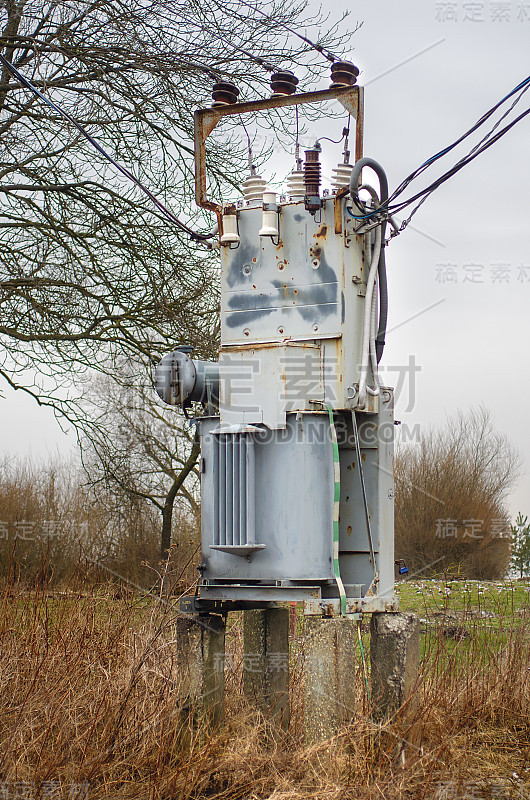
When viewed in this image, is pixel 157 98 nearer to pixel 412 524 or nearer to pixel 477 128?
pixel 477 128

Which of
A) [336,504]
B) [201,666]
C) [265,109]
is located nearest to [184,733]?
[201,666]

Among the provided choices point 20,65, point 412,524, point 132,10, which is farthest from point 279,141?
point 412,524

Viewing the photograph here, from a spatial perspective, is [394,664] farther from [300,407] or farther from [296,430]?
[300,407]

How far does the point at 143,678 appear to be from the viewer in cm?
507

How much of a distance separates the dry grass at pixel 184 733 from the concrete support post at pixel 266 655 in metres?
0.13

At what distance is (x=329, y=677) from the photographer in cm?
437

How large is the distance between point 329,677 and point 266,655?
1.05 m

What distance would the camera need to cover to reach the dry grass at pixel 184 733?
416 cm

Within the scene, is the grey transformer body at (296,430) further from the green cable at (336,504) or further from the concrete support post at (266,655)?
the concrete support post at (266,655)

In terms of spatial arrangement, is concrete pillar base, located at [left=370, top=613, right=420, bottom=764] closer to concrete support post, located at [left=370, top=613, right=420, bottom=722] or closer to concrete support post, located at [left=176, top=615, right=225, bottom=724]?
concrete support post, located at [left=370, top=613, right=420, bottom=722]

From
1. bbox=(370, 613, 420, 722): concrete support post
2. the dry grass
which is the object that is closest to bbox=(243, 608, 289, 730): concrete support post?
the dry grass

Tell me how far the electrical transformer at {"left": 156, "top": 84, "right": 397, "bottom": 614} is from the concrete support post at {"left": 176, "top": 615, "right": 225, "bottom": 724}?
0.15 meters

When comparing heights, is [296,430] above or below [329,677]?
above

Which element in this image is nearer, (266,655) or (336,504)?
(336,504)
